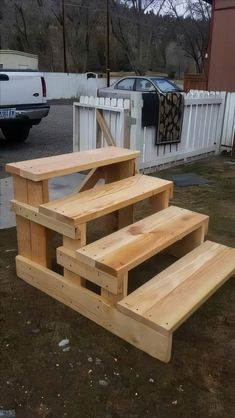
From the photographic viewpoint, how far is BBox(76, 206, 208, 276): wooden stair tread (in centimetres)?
235

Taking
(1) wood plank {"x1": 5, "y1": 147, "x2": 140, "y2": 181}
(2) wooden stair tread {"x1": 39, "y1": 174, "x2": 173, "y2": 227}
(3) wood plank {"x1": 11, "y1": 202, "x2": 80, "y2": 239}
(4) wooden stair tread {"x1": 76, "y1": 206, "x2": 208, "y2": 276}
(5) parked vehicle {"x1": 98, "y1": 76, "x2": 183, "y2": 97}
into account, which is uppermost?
(5) parked vehicle {"x1": 98, "y1": 76, "x2": 183, "y2": 97}

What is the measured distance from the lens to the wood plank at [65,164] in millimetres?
2738

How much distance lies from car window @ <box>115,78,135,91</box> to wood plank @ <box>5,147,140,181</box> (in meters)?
8.84

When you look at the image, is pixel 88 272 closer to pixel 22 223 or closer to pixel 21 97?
pixel 22 223

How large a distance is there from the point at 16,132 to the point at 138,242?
6.61 meters

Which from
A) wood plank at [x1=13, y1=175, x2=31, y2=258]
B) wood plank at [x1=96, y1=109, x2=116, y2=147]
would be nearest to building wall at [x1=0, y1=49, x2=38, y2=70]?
wood plank at [x1=96, y1=109, x2=116, y2=147]

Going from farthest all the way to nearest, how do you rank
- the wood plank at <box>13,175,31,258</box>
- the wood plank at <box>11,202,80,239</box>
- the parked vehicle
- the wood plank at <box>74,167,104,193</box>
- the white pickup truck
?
the parked vehicle, the white pickup truck, the wood plank at <box>74,167,104,193</box>, the wood plank at <box>13,175,31,258</box>, the wood plank at <box>11,202,80,239</box>

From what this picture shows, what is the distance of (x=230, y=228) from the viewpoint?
4027 millimetres

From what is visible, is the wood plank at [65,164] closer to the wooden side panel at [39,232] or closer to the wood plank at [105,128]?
the wooden side panel at [39,232]

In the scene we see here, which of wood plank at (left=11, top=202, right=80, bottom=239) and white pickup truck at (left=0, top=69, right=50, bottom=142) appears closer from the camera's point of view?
wood plank at (left=11, top=202, right=80, bottom=239)

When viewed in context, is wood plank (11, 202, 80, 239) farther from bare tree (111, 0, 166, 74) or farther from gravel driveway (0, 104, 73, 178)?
bare tree (111, 0, 166, 74)

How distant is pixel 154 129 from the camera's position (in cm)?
610

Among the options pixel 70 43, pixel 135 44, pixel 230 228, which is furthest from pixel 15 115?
pixel 135 44

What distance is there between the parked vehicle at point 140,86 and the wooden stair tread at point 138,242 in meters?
8.62
